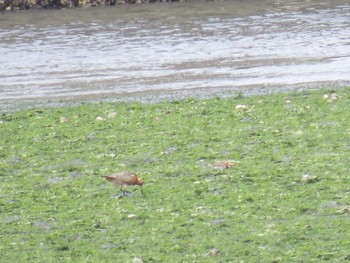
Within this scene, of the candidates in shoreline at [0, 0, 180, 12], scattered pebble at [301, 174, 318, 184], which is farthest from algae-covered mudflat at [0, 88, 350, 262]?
shoreline at [0, 0, 180, 12]

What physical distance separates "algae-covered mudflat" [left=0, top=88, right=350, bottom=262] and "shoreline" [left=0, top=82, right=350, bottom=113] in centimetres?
110

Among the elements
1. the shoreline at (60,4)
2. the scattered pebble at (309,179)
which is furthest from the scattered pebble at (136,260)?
the shoreline at (60,4)

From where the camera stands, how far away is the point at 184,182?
9.41 m

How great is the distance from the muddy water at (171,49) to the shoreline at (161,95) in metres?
0.08

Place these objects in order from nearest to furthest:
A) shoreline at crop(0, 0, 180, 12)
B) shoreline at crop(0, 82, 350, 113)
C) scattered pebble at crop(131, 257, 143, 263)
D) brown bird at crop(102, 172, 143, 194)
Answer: scattered pebble at crop(131, 257, 143, 263) < brown bird at crop(102, 172, 143, 194) < shoreline at crop(0, 82, 350, 113) < shoreline at crop(0, 0, 180, 12)

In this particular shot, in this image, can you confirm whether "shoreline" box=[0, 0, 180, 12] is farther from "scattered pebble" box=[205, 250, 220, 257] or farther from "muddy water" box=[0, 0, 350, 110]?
"scattered pebble" box=[205, 250, 220, 257]

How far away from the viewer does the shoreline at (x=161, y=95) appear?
599 inches

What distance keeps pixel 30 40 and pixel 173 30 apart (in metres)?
4.21

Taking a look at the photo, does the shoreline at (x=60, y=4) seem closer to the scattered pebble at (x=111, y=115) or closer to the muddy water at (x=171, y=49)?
the muddy water at (x=171, y=49)

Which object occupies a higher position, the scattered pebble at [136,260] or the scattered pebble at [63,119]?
the scattered pebble at [136,260]

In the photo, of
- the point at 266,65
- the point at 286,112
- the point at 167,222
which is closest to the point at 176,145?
the point at 286,112

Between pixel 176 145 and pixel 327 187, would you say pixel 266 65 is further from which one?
pixel 327 187

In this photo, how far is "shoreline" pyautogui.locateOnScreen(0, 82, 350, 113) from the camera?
15221 mm

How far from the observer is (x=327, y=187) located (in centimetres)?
876
